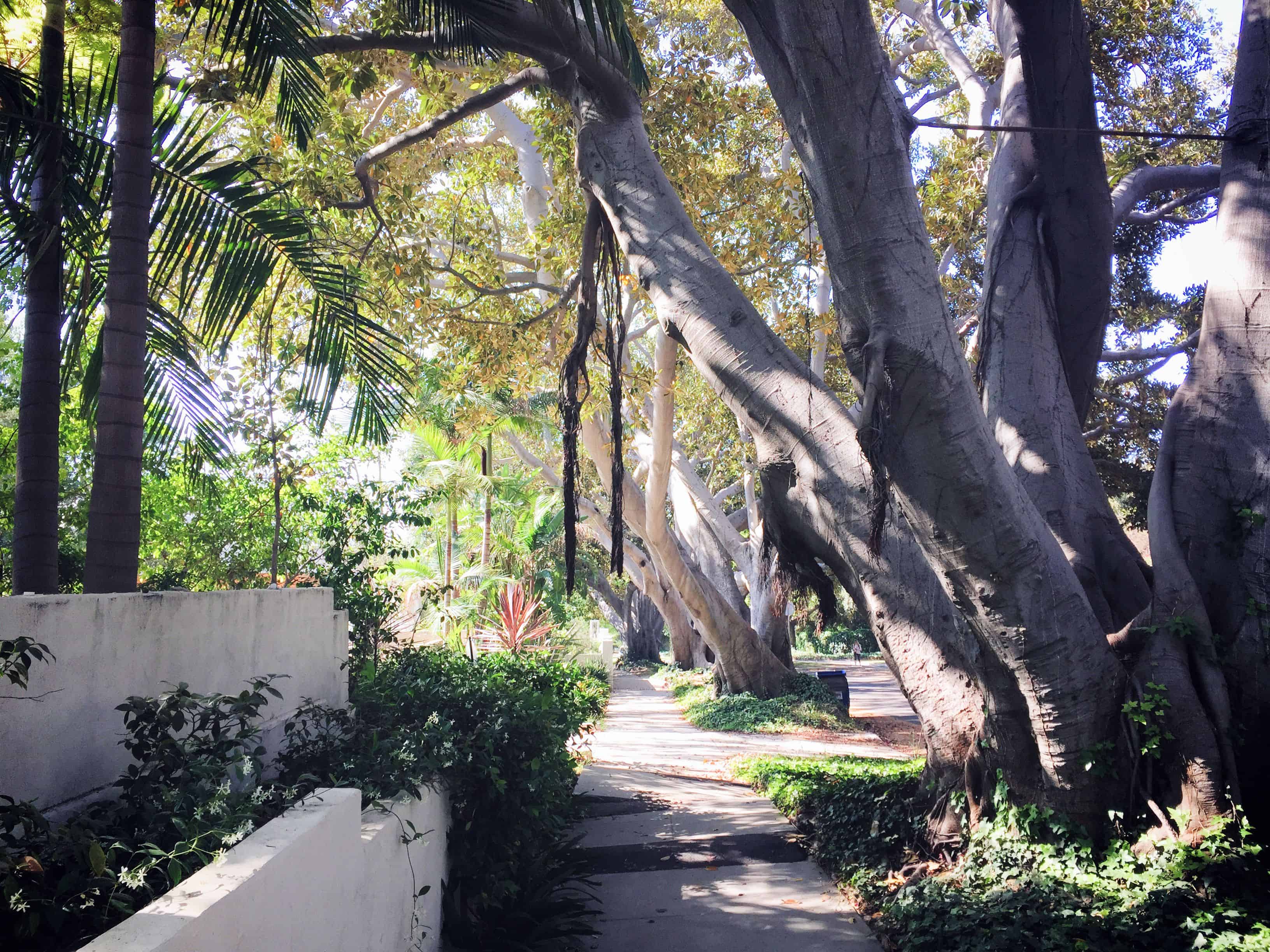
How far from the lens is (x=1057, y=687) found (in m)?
5.13

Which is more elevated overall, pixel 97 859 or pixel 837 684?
pixel 97 859

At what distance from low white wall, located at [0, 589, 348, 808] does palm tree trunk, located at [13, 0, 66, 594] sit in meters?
1.24

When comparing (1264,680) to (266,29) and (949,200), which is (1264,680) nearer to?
(266,29)

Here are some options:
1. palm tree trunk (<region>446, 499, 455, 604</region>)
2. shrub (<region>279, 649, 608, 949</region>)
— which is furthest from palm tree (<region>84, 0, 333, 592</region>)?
palm tree trunk (<region>446, 499, 455, 604</region>)

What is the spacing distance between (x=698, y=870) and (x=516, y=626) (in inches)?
365

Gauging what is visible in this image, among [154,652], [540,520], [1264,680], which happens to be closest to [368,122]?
[154,652]

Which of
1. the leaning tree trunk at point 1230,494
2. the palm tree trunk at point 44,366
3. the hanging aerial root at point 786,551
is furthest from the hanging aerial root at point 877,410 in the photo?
the palm tree trunk at point 44,366

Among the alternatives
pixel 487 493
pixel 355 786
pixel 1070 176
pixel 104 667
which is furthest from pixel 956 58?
pixel 487 493

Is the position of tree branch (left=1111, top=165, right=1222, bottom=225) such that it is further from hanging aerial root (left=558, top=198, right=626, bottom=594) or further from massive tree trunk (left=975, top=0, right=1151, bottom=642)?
hanging aerial root (left=558, top=198, right=626, bottom=594)

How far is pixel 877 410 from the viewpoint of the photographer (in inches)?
178

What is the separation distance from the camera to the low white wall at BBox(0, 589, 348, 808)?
3.36m

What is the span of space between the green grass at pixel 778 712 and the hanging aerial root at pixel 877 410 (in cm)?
1222

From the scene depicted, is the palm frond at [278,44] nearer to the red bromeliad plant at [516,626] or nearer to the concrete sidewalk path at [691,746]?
the concrete sidewalk path at [691,746]

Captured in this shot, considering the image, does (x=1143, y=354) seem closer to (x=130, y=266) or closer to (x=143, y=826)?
(x=130, y=266)
